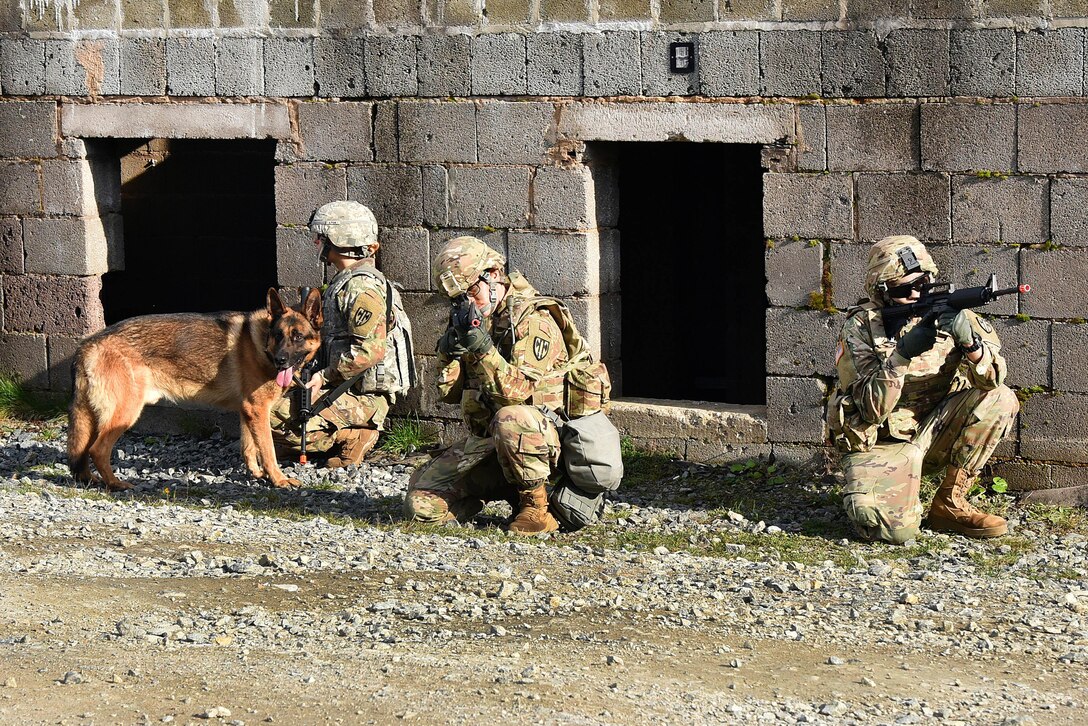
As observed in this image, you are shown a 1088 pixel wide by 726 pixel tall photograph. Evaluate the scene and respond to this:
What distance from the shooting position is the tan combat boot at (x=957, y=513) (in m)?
7.23

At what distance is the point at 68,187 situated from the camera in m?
10.3

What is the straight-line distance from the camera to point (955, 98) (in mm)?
7898

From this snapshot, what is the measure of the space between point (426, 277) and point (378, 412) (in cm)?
91

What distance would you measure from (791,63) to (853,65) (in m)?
0.35

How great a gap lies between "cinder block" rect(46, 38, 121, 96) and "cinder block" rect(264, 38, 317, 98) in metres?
1.20

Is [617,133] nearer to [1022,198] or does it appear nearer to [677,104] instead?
[677,104]

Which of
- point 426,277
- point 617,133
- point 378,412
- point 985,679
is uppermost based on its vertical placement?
point 617,133

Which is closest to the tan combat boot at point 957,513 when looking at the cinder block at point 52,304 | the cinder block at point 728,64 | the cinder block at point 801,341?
the cinder block at point 801,341

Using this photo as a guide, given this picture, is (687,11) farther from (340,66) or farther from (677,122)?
(340,66)

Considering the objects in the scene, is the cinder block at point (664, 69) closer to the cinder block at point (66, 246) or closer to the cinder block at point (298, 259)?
the cinder block at point (298, 259)

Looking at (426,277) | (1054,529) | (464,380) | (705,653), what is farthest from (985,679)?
(426,277)

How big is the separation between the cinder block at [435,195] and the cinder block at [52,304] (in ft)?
8.81

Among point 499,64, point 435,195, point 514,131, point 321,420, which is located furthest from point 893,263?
point 321,420

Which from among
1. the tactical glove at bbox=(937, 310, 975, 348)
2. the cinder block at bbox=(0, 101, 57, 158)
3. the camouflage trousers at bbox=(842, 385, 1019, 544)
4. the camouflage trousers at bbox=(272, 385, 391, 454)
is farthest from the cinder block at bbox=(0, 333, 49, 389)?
the tactical glove at bbox=(937, 310, 975, 348)
